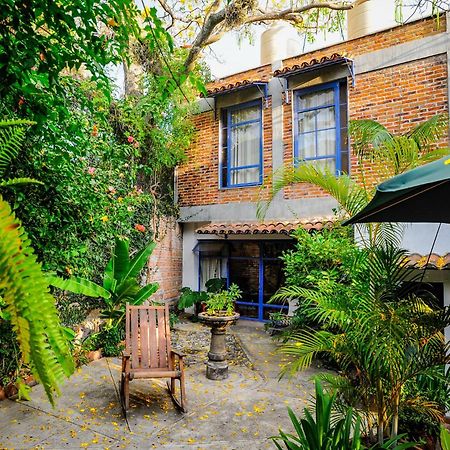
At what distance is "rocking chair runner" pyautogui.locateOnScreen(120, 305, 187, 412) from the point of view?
493 cm

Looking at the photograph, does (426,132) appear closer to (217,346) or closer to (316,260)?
(316,260)

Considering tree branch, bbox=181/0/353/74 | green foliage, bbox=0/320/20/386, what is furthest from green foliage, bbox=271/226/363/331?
tree branch, bbox=181/0/353/74

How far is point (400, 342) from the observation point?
296 centimetres

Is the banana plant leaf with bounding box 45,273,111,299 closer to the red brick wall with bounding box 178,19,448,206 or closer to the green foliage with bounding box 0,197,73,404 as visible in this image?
the green foliage with bounding box 0,197,73,404

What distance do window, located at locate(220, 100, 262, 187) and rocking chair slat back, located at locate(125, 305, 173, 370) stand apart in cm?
557

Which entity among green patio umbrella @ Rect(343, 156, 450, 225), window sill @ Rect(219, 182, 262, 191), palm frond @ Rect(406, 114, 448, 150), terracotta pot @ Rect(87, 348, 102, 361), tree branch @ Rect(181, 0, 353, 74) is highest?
tree branch @ Rect(181, 0, 353, 74)

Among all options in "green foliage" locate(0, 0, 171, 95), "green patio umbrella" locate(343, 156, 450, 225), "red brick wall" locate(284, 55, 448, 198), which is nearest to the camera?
"green patio umbrella" locate(343, 156, 450, 225)

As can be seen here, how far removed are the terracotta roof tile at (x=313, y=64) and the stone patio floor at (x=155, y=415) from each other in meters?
6.79

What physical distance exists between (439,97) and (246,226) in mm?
5101

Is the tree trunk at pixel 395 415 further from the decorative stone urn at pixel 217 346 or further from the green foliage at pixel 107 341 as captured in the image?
the green foliage at pixel 107 341

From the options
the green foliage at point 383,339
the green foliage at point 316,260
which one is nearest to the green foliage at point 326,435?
the green foliage at point 383,339

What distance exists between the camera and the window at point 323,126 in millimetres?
9219

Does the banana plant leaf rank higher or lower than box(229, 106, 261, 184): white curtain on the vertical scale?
lower

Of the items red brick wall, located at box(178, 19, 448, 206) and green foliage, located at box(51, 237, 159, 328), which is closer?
green foliage, located at box(51, 237, 159, 328)
